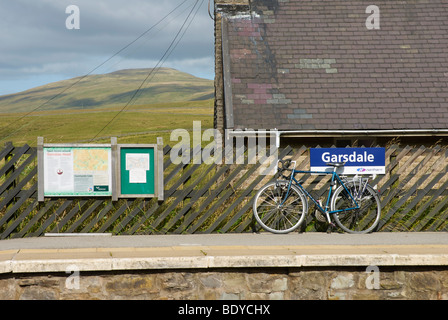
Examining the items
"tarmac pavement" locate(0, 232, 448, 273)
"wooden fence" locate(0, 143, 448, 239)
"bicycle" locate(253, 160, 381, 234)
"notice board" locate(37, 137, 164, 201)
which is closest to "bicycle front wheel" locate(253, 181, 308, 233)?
"bicycle" locate(253, 160, 381, 234)

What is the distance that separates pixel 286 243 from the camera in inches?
305

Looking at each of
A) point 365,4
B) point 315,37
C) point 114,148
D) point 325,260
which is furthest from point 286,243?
point 365,4

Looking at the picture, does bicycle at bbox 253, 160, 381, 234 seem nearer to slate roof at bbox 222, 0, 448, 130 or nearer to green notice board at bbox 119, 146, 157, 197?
green notice board at bbox 119, 146, 157, 197

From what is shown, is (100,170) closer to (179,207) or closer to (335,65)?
(179,207)

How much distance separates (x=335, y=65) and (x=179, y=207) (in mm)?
8525

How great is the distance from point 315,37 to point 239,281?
37.5ft

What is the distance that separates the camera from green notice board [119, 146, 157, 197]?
8781 millimetres

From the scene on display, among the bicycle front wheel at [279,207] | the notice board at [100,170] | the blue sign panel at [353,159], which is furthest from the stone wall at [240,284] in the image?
the blue sign panel at [353,159]

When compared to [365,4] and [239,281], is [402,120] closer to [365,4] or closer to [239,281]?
[365,4]

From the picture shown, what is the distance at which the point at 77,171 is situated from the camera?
867 centimetres

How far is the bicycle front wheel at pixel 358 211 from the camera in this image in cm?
894

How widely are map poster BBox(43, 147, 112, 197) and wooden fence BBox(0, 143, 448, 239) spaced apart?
0.17 metres

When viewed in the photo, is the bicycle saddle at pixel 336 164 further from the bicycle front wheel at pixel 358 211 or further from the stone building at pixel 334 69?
the stone building at pixel 334 69

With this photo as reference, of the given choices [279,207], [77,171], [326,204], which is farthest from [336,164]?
[77,171]
